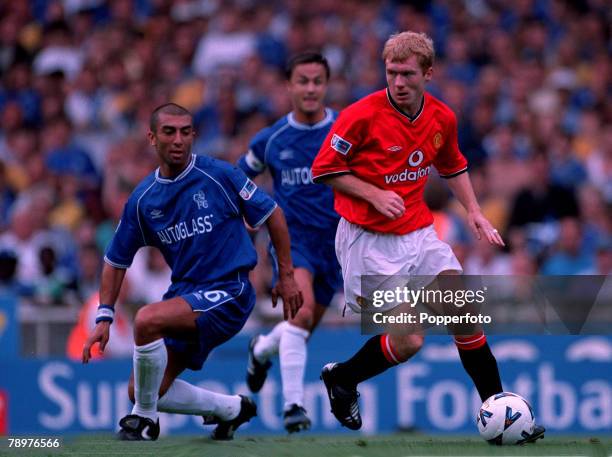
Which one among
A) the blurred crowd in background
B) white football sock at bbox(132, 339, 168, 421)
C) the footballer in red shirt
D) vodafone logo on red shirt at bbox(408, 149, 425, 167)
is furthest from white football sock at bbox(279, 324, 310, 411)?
the blurred crowd in background

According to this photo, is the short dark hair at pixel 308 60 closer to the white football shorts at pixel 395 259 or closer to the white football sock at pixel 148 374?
the white football shorts at pixel 395 259

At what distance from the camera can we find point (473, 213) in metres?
7.36

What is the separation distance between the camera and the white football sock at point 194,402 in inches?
316

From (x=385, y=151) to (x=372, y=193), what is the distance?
11.2 inches

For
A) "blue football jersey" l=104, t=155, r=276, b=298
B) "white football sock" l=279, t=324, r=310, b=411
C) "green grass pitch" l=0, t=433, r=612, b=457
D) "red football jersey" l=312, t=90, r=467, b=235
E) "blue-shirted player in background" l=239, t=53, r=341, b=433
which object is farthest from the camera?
"blue-shirted player in background" l=239, t=53, r=341, b=433

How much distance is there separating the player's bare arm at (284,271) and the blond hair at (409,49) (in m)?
1.24

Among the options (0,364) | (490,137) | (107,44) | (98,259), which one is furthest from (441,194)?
(107,44)

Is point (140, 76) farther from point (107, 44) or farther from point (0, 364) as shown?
point (0, 364)

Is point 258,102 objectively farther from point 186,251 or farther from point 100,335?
point 100,335

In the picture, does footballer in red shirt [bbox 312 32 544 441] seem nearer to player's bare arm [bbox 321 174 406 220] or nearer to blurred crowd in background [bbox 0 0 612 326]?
player's bare arm [bbox 321 174 406 220]

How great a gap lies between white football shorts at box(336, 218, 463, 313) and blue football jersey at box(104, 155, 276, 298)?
663 millimetres

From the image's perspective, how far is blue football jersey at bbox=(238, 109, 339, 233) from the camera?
8.90m

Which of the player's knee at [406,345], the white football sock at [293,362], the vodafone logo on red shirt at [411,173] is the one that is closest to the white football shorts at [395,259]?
the player's knee at [406,345]

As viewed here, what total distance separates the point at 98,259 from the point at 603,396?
5.05 meters
